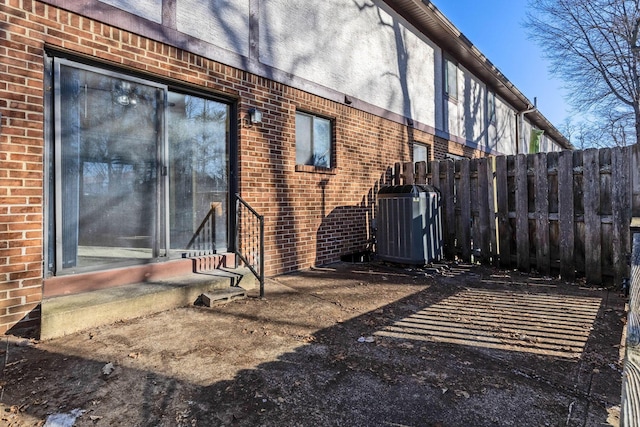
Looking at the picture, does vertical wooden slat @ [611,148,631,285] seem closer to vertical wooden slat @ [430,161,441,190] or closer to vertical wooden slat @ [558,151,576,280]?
vertical wooden slat @ [558,151,576,280]

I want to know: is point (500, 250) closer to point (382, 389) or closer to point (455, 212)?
point (455, 212)

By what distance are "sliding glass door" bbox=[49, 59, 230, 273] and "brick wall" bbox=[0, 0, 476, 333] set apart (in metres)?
0.20

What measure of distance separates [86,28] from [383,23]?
6106mm

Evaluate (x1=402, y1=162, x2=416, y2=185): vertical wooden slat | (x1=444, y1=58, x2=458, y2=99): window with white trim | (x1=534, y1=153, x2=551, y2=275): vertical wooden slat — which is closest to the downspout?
(x1=444, y1=58, x2=458, y2=99): window with white trim

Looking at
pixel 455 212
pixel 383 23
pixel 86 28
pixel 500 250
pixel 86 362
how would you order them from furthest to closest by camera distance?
pixel 383 23
pixel 455 212
pixel 500 250
pixel 86 28
pixel 86 362

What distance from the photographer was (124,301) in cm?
329

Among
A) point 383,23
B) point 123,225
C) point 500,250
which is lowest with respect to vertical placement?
point 500,250

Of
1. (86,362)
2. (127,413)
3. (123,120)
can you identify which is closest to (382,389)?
(127,413)

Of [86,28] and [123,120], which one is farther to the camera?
[123,120]

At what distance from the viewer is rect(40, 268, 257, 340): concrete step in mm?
2918

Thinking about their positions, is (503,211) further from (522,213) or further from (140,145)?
(140,145)

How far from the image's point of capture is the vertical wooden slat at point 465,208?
630 centimetres

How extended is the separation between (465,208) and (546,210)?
4.28 ft

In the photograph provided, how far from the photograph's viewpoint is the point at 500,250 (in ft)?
19.5
